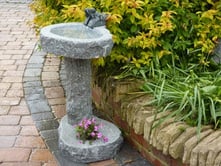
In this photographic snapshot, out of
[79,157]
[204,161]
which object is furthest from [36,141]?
[204,161]

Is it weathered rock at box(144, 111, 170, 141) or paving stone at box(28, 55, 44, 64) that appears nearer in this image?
weathered rock at box(144, 111, 170, 141)

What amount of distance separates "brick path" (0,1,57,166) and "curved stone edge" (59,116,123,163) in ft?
0.48

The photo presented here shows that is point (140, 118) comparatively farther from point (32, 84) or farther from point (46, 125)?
point (32, 84)

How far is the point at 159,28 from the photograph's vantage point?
2.80m

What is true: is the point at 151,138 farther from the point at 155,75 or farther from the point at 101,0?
the point at 101,0

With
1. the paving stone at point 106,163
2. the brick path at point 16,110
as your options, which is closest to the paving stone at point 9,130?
the brick path at point 16,110

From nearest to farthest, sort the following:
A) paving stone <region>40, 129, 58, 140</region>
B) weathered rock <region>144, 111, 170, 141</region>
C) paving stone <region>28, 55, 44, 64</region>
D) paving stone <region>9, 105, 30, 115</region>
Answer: weathered rock <region>144, 111, 170, 141</region> < paving stone <region>40, 129, 58, 140</region> < paving stone <region>9, 105, 30, 115</region> < paving stone <region>28, 55, 44, 64</region>

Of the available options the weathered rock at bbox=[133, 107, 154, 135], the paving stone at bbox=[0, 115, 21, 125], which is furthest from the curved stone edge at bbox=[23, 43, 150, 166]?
the weathered rock at bbox=[133, 107, 154, 135]

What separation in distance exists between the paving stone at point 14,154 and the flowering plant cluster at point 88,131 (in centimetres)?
42

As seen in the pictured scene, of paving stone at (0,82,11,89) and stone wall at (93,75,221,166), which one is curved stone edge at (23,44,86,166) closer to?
paving stone at (0,82,11,89)

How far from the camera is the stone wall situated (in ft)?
7.14

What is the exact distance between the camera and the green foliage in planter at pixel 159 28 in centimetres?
279

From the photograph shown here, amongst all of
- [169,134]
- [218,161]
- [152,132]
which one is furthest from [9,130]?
[218,161]

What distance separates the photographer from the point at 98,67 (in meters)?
3.27
